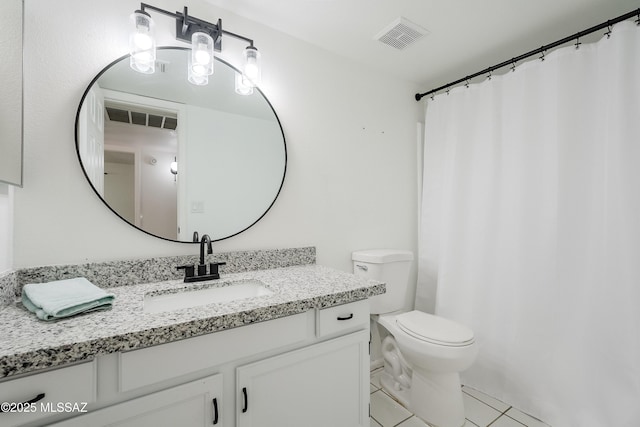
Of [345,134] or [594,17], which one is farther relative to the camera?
[345,134]

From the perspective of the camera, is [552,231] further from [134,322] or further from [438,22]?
[134,322]

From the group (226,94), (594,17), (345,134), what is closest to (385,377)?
(345,134)

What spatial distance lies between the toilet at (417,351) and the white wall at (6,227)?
1.67 m

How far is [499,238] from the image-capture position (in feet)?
5.98

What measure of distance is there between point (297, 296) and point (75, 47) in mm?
1387

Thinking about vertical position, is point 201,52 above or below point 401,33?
below

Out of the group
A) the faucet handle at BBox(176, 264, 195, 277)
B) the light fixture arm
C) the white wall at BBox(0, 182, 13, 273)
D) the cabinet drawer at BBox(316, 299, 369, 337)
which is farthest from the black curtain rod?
the white wall at BBox(0, 182, 13, 273)

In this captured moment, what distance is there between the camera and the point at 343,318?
1175 mm

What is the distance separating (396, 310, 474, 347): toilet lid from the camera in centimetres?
150

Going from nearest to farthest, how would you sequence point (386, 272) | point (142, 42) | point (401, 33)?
point (142, 42)
point (401, 33)
point (386, 272)

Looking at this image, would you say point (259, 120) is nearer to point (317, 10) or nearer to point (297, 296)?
point (317, 10)

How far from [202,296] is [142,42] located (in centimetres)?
114

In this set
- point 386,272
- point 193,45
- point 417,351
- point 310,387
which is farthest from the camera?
point 386,272

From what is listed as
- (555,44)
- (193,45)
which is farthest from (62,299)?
(555,44)
